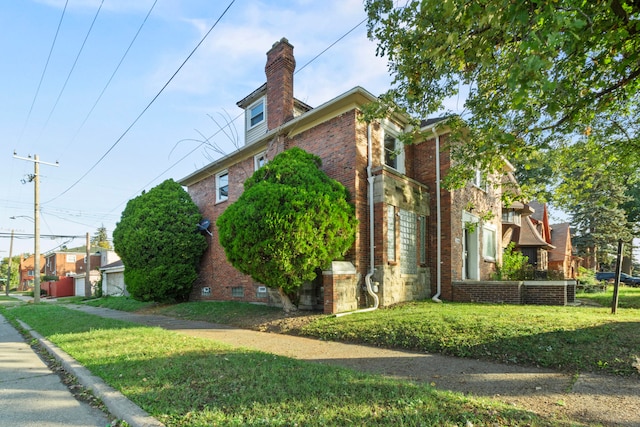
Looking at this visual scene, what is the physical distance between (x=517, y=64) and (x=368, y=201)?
23.6 ft

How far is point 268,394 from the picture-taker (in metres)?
3.93

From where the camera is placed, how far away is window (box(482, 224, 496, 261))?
15222 millimetres

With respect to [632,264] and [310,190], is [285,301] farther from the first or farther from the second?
[632,264]

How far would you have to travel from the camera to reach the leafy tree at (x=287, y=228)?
29.0 ft

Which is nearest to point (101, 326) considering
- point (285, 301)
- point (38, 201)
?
point (285, 301)

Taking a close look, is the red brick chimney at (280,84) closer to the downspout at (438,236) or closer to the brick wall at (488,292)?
the downspout at (438,236)

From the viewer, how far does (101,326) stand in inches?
369

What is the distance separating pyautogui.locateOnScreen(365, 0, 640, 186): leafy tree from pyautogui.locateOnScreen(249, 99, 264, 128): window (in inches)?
354

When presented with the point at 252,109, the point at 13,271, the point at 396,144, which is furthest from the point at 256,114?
the point at 13,271

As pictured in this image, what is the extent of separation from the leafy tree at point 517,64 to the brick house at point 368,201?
1.90 m

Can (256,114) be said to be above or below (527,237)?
above

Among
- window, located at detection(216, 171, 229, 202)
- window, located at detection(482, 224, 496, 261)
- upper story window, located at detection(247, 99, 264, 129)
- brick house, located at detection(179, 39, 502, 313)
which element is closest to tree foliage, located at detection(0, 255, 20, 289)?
window, located at detection(216, 171, 229, 202)

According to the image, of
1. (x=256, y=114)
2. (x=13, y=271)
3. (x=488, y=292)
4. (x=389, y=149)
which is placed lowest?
(x=13, y=271)

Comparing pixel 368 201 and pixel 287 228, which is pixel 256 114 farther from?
pixel 287 228
